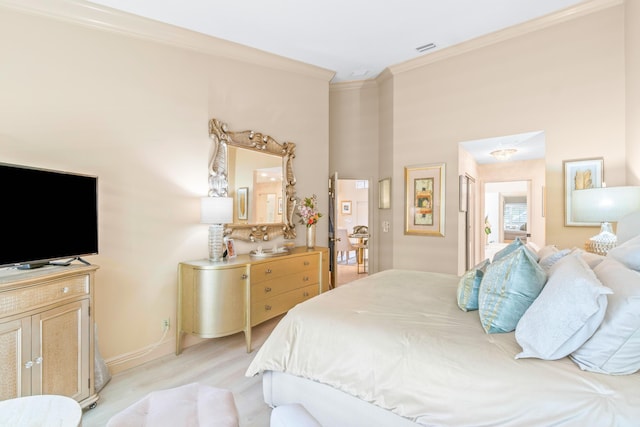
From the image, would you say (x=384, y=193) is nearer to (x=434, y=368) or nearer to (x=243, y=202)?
(x=243, y=202)

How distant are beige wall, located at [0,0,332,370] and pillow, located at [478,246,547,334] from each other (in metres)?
2.71

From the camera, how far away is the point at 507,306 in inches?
58.1

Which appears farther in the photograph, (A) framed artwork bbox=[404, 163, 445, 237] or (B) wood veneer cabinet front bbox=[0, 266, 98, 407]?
(A) framed artwork bbox=[404, 163, 445, 237]

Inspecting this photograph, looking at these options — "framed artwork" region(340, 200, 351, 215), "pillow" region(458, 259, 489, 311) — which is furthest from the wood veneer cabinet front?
"framed artwork" region(340, 200, 351, 215)

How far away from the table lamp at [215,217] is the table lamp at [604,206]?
10.3ft

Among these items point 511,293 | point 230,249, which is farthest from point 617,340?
point 230,249

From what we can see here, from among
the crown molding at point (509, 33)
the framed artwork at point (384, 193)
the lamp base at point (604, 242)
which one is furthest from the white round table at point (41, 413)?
the crown molding at point (509, 33)

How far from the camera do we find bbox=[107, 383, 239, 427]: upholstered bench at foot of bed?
116cm

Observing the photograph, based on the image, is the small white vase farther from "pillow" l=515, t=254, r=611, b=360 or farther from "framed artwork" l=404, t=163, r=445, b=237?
"pillow" l=515, t=254, r=611, b=360

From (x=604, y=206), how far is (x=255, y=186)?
3.33 meters

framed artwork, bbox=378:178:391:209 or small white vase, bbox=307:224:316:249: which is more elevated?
framed artwork, bbox=378:178:391:209

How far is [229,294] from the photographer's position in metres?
2.79

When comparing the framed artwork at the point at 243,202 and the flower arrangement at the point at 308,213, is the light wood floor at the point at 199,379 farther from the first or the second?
the flower arrangement at the point at 308,213

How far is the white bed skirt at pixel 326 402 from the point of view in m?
1.47
